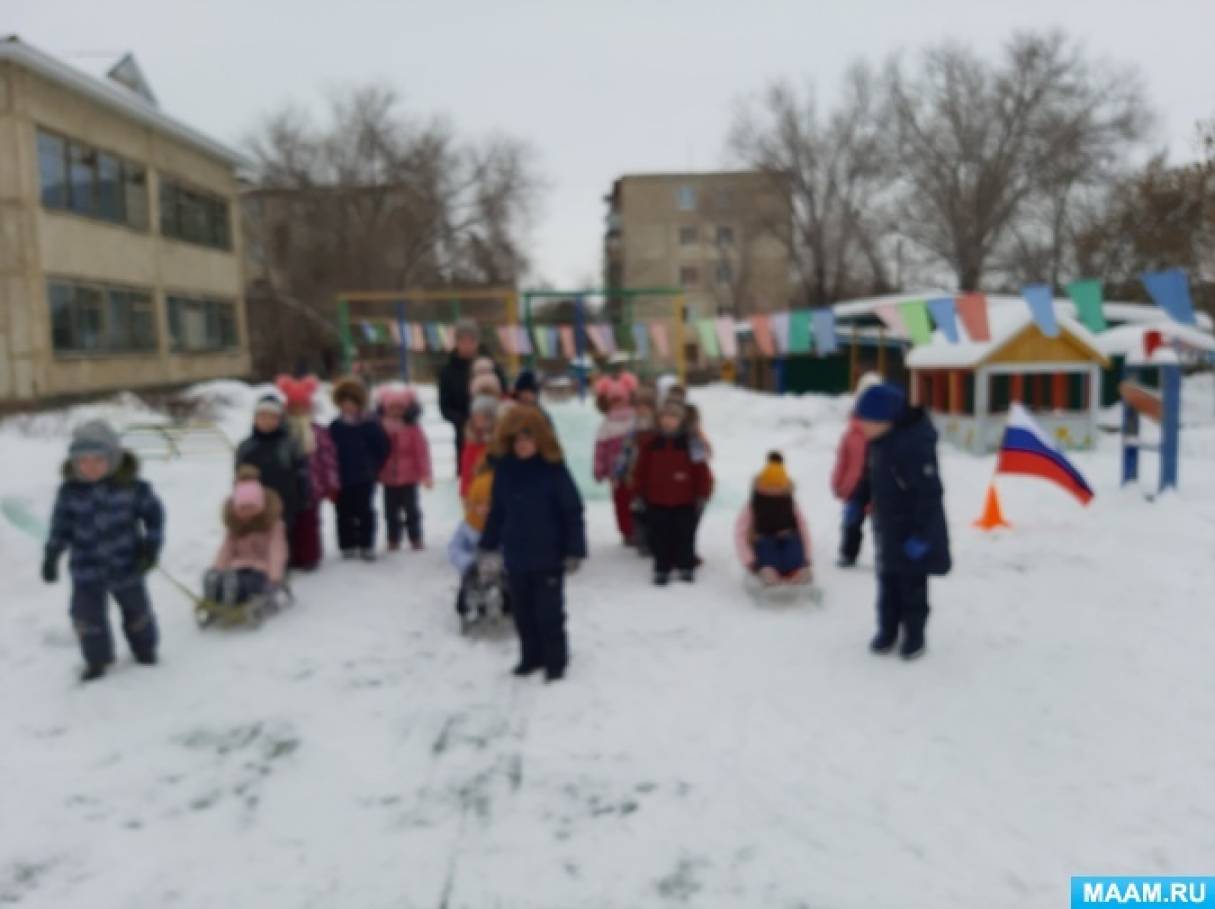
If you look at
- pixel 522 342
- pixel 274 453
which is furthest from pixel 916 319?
pixel 522 342

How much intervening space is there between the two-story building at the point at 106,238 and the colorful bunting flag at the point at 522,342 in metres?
8.66

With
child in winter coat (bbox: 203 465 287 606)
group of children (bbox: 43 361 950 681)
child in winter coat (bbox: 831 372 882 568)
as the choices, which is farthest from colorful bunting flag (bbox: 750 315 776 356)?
child in winter coat (bbox: 203 465 287 606)

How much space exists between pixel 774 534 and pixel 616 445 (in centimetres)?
211

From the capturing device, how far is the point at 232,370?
93.3ft

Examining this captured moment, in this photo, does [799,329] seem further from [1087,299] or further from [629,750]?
[629,750]

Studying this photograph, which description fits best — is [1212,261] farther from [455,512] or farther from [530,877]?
[530,877]

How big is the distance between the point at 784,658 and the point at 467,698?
183 centimetres

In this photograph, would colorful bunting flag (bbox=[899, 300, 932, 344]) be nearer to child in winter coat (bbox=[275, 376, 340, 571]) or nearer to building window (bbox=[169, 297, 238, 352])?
child in winter coat (bbox=[275, 376, 340, 571])

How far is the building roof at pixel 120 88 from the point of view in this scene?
58.1 feet

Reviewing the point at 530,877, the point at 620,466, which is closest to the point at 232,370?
the point at 620,466

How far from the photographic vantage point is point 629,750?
181 inches

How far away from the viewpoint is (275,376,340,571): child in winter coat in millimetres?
7535

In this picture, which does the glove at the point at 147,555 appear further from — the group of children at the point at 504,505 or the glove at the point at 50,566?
the glove at the point at 50,566

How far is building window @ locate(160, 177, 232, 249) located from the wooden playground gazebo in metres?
18.8
